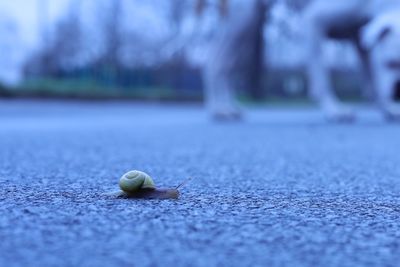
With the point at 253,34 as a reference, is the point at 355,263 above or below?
below

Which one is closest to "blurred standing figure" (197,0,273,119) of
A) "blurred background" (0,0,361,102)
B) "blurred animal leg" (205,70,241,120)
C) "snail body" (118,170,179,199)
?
"blurred animal leg" (205,70,241,120)

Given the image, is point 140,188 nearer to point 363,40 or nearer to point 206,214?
point 206,214

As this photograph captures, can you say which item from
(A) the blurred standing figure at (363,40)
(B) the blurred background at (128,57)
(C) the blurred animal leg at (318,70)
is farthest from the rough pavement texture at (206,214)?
(B) the blurred background at (128,57)

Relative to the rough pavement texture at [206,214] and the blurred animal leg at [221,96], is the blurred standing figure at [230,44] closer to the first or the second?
the blurred animal leg at [221,96]

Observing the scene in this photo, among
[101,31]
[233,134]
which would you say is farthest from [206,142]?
[101,31]

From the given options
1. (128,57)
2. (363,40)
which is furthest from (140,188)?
(128,57)

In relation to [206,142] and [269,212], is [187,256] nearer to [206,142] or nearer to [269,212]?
[269,212]

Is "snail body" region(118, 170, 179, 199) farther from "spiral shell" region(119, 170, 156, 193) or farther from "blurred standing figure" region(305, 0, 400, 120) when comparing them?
"blurred standing figure" region(305, 0, 400, 120)
